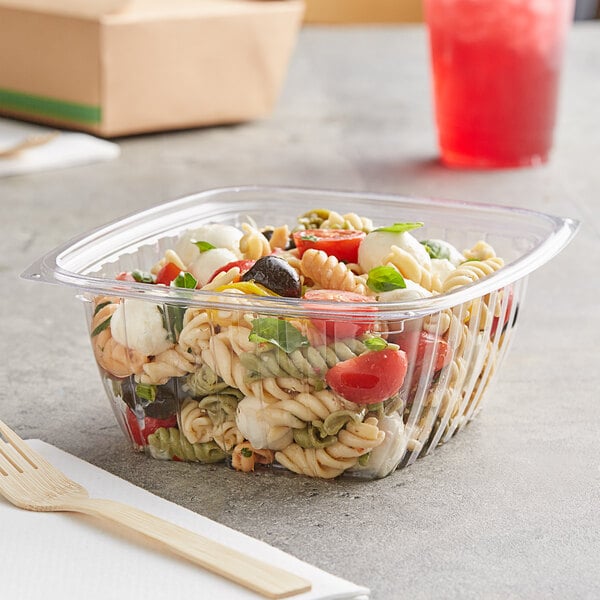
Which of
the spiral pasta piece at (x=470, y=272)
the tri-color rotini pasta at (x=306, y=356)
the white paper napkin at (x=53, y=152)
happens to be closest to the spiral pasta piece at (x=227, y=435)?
the tri-color rotini pasta at (x=306, y=356)

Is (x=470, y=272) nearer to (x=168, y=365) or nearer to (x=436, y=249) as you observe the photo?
(x=436, y=249)

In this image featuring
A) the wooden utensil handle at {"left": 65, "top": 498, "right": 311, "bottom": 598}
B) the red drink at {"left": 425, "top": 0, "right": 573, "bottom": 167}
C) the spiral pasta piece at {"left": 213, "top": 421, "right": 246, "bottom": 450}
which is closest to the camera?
the wooden utensil handle at {"left": 65, "top": 498, "right": 311, "bottom": 598}

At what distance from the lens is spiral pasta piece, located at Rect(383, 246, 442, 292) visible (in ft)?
3.52

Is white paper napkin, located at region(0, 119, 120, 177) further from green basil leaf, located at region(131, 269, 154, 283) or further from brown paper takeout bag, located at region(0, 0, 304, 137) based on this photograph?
green basil leaf, located at region(131, 269, 154, 283)

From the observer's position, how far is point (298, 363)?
987 mm

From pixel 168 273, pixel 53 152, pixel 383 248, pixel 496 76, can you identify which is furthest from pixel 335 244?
pixel 53 152

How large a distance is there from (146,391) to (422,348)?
0.25 metres

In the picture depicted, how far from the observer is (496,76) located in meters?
2.19

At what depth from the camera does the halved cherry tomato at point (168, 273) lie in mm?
1135

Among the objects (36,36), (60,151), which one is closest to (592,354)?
(60,151)

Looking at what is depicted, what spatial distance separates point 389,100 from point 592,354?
61.6 inches

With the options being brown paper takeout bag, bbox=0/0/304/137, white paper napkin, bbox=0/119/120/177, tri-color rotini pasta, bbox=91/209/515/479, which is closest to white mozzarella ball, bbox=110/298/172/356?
tri-color rotini pasta, bbox=91/209/515/479

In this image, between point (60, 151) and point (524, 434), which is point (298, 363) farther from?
point (60, 151)

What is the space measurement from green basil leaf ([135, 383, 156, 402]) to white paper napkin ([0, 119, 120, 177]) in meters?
1.25
